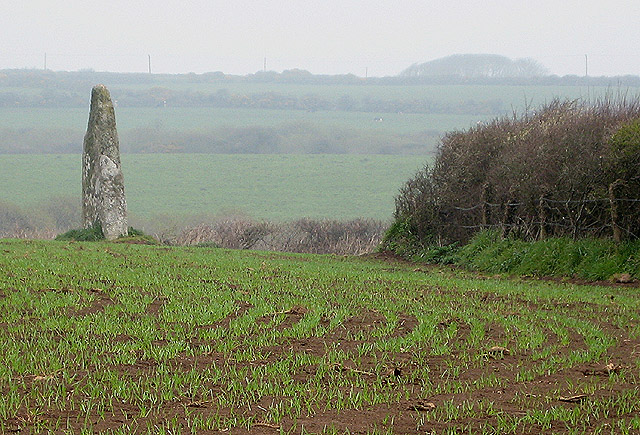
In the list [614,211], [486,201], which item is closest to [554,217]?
[614,211]

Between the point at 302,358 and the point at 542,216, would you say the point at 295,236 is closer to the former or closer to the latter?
the point at 542,216

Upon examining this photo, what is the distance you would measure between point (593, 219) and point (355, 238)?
24.2 m

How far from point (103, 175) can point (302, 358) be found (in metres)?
23.9

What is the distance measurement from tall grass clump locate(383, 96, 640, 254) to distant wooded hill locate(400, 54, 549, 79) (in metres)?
139

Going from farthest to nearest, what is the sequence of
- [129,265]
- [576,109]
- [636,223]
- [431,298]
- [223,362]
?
[576,109] < [636,223] < [129,265] < [431,298] < [223,362]

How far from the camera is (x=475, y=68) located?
174375mm

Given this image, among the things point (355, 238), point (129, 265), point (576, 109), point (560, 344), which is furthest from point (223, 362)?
point (355, 238)

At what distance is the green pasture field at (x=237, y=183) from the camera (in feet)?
266

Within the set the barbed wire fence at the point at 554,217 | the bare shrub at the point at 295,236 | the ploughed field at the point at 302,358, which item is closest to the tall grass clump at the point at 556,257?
the barbed wire fence at the point at 554,217

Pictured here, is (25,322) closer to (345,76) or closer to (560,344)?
(560,344)

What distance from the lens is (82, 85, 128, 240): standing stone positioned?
1211 inches

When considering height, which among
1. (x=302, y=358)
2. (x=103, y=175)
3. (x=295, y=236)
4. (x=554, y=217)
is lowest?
(x=295, y=236)

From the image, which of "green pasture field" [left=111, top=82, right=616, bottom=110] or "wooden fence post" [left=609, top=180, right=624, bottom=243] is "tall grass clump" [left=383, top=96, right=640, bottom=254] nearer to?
"wooden fence post" [left=609, top=180, right=624, bottom=243]

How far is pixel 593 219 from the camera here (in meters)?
21.0
